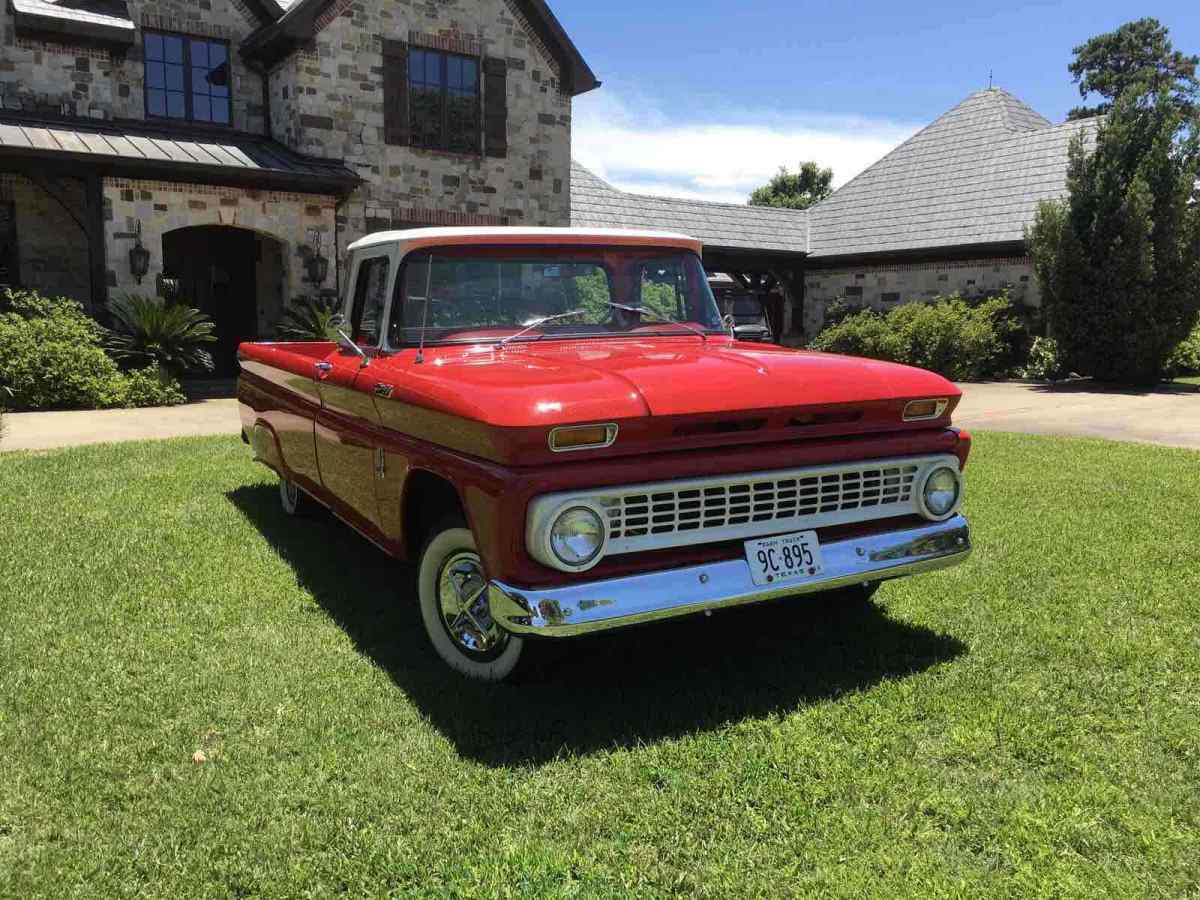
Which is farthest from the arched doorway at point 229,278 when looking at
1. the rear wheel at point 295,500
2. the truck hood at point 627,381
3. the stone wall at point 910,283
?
the truck hood at point 627,381

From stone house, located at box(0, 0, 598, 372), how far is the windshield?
10.5 metres

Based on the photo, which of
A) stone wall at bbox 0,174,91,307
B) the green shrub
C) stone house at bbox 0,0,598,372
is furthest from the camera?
stone wall at bbox 0,174,91,307

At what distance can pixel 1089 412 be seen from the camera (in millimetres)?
12312

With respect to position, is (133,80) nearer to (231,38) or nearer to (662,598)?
(231,38)

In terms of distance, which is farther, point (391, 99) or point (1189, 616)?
point (391, 99)

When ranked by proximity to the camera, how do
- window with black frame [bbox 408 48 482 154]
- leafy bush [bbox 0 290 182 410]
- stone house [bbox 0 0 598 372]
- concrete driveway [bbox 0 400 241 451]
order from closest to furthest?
concrete driveway [bbox 0 400 241 451]
leafy bush [bbox 0 290 182 410]
stone house [bbox 0 0 598 372]
window with black frame [bbox 408 48 482 154]

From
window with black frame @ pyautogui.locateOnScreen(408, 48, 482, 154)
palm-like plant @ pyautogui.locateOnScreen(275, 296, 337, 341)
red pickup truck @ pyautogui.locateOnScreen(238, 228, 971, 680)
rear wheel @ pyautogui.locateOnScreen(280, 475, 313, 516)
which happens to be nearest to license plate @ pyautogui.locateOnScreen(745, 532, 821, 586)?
red pickup truck @ pyautogui.locateOnScreen(238, 228, 971, 680)

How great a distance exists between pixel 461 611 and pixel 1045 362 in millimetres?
16385

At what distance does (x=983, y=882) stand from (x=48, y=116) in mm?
15739

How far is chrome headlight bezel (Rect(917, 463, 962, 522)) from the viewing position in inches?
142

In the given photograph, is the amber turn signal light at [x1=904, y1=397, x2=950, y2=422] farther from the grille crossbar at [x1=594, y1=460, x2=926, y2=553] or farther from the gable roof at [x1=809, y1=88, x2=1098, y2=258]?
the gable roof at [x1=809, y1=88, x2=1098, y2=258]

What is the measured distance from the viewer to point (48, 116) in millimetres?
13578

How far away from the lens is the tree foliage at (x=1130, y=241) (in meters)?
15.2

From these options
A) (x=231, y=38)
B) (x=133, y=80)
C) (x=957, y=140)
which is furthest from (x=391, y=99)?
(x=957, y=140)
